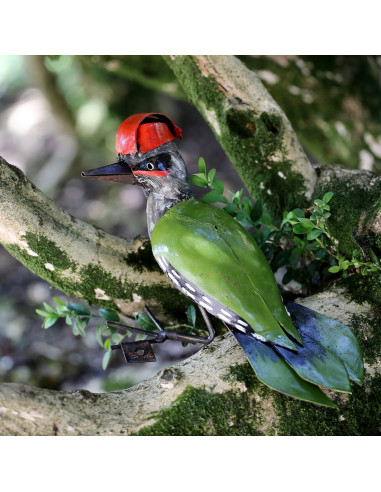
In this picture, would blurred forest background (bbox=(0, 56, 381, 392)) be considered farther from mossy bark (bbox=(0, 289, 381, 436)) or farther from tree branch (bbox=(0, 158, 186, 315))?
mossy bark (bbox=(0, 289, 381, 436))

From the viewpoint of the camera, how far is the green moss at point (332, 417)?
1.08 metres

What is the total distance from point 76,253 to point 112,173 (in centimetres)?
27

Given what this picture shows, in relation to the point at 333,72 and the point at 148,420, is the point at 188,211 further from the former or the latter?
the point at 333,72

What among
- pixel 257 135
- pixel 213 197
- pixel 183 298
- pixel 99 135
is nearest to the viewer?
pixel 213 197

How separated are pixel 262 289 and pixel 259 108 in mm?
→ 701

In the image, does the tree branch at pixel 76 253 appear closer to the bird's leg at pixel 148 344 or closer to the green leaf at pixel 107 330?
the green leaf at pixel 107 330

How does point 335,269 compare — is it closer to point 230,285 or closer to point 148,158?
point 230,285

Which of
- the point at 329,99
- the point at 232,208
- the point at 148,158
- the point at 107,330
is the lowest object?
the point at 329,99

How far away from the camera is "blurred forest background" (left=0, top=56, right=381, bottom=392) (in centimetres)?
245

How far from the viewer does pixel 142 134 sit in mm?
1234

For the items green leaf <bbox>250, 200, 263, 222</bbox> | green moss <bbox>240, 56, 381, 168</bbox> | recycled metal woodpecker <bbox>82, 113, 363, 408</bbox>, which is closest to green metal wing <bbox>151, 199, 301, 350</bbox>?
recycled metal woodpecker <bbox>82, 113, 363, 408</bbox>

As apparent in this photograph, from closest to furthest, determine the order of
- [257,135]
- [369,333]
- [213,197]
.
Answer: [369,333]
[213,197]
[257,135]

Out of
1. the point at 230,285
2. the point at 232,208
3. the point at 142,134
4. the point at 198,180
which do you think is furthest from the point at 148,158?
the point at 230,285

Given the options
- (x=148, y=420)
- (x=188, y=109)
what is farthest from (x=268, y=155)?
(x=188, y=109)
